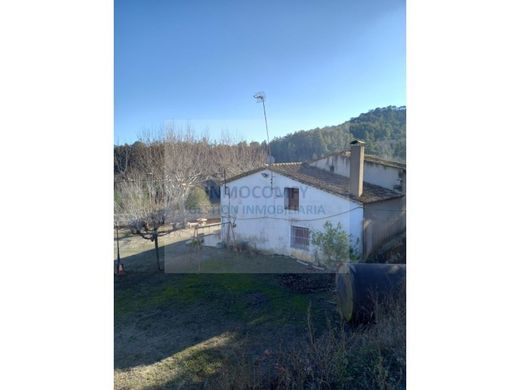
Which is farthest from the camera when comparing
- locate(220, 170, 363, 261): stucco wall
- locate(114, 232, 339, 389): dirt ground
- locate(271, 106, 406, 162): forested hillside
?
locate(220, 170, 363, 261): stucco wall

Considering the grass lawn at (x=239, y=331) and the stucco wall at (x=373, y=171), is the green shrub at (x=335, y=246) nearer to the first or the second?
the grass lawn at (x=239, y=331)

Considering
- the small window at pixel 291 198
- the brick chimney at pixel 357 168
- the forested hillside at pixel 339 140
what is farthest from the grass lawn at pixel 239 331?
the forested hillside at pixel 339 140

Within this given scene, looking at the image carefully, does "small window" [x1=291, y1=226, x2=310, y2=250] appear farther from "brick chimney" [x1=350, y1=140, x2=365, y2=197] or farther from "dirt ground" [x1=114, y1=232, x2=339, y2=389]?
"brick chimney" [x1=350, y1=140, x2=365, y2=197]

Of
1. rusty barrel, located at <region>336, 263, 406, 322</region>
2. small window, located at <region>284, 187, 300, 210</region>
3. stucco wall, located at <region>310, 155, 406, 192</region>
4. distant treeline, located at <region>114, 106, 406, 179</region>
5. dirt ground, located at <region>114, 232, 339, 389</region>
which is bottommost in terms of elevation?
dirt ground, located at <region>114, 232, 339, 389</region>

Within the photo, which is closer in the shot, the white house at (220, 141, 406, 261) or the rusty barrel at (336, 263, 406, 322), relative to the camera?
the rusty barrel at (336, 263, 406, 322)

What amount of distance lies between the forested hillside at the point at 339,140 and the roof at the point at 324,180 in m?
0.38

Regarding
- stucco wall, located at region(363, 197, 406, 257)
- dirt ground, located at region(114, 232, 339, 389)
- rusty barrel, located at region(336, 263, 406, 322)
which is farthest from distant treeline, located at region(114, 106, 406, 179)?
dirt ground, located at region(114, 232, 339, 389)

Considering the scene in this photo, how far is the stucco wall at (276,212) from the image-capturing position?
4879 millimetres

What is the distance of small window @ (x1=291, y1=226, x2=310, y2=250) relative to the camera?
5.23 metres

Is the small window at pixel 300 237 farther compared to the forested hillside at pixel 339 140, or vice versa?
the small window at pixel 300 237

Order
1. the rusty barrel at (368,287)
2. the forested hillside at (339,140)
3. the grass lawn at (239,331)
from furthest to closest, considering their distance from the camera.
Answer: the forested hillside at (339,140) < the rusty barrel at (368,287) < the grass lawn at (239,331)
